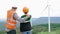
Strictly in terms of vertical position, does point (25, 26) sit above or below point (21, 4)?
below

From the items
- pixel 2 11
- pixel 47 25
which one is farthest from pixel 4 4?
pixel 47 25

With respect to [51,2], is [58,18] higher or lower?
lower

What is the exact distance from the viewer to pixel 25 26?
4898 millimetres

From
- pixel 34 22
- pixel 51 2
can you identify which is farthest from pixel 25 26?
pixel 51 2

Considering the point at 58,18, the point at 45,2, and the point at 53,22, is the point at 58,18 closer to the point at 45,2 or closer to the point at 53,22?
the point at 53,22

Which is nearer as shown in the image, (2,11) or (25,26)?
(25,26)

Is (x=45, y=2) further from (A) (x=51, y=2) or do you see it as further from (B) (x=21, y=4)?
(B) (x=21, y=4)

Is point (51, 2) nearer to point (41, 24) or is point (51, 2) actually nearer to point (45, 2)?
point (45, 2)

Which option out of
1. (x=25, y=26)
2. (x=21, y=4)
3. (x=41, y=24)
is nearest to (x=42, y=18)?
(x=41, y=24)

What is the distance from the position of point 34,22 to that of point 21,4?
0.62 m

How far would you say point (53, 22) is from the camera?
6508 mm

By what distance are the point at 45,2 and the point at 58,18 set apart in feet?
1.96

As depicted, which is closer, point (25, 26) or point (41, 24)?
point (25, 26)

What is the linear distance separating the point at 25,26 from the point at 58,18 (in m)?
1.85
